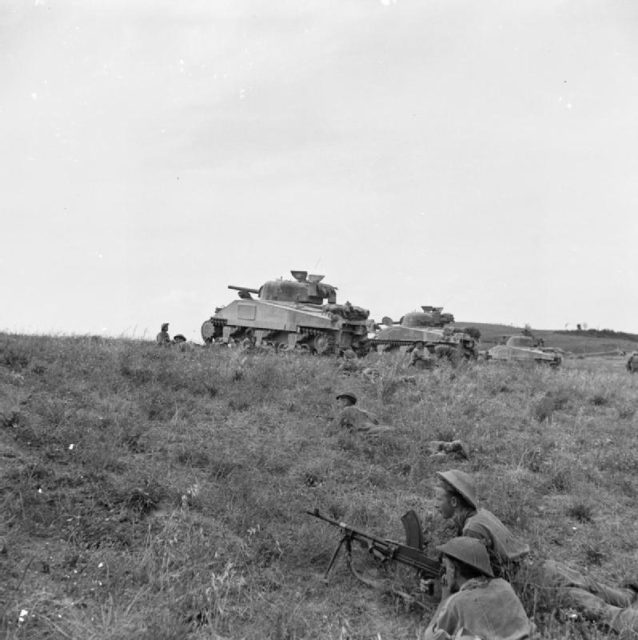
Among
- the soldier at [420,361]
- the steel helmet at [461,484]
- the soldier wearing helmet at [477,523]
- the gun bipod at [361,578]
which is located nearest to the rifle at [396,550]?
the gun bipod at [361,578]

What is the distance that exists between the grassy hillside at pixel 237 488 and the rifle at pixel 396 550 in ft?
0.43

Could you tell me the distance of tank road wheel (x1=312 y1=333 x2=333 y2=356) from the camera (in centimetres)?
1825

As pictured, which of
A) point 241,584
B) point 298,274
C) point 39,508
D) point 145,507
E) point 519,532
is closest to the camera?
point 241,584

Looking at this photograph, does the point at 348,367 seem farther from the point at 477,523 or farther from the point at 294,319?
the point at 477,523

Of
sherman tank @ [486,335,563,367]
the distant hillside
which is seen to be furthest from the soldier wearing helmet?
the distant hillside

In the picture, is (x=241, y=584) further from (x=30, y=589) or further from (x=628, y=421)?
(x=628, y=421)

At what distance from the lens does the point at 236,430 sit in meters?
8.25

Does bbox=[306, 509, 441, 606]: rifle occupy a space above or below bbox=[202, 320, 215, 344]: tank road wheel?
below

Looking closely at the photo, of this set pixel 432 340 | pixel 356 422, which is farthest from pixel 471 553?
pixel 432 340

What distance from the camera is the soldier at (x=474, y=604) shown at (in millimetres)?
4066

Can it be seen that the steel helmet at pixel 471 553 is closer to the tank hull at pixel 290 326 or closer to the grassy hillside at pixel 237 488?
the grassy hillside at pixel 237 488

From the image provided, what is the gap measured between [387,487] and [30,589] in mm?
3964

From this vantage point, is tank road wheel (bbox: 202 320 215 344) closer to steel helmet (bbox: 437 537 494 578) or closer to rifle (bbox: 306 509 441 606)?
rifle (bbox: 306 509 441 606)

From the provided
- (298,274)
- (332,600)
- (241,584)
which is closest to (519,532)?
(332,600)
